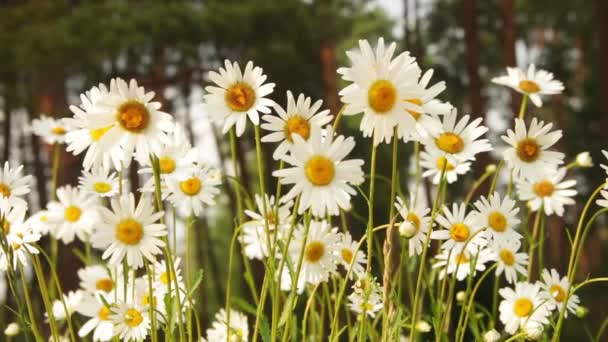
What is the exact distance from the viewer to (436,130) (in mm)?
1037

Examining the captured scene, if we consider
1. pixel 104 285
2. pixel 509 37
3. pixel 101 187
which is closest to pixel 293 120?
pixel 101 187

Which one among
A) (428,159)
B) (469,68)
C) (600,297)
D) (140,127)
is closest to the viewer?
(140,127)

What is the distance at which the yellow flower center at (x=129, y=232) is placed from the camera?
1.12 meters

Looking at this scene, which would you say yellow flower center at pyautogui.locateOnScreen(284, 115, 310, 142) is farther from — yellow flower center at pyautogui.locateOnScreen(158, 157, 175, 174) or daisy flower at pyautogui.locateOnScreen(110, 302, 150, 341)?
daisy flower at pyautogui.locateOnScreen(110, 302, 150, 341)

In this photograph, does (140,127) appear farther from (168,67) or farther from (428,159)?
(168,67)

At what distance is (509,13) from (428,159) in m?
6.59

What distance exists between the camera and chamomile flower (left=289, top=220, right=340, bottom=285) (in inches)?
49.8

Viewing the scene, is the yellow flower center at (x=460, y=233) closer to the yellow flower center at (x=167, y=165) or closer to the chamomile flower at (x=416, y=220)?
the chamomile flower at (x=416, y=220)

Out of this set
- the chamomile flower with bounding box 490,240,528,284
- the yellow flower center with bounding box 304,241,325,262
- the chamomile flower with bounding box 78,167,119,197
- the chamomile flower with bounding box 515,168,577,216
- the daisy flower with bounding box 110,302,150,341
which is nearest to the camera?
the daisy flower with bounding box 110,302,150,341

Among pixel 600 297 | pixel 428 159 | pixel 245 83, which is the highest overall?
pixel 245 83

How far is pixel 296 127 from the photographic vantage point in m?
1.11

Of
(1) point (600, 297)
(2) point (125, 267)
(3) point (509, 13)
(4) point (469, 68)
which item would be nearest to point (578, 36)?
(3) point (509, 13)

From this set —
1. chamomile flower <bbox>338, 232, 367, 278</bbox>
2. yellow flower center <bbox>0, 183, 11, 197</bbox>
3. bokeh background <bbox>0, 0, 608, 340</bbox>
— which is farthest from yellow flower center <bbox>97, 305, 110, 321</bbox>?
bokeh background <bbox>0, 0, 608, 340</bbox>

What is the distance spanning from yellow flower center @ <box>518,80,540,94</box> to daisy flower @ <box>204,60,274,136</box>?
2.47 feet
